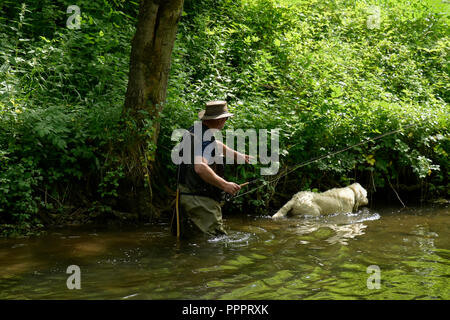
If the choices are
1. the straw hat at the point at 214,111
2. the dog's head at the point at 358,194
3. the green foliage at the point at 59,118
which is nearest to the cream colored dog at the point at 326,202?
the dog's head at the point at 358,194

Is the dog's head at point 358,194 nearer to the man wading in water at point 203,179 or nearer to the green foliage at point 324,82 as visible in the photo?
the green foliage at point 324,82

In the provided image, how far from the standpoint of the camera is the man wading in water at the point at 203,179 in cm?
596

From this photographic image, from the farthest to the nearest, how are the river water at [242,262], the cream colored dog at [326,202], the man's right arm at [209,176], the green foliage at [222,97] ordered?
the cream colored dog at [326,202], the green foliage at [222,97], the man's right arm at [209,176], the river water at [242,262]

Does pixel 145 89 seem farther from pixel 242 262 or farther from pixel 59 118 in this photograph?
pixel 242 262

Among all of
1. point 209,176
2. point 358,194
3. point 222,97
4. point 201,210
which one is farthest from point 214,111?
point 358,194

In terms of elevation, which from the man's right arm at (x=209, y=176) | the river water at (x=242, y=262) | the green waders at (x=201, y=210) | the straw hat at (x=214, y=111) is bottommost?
the river water at (x=242, y=262)

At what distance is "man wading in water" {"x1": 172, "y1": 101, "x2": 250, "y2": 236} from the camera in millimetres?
5965

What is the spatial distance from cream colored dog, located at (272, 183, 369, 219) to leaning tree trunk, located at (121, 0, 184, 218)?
2379mm

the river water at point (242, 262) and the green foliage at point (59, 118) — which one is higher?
the green foliage at point (59, 118)

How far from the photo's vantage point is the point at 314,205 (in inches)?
325

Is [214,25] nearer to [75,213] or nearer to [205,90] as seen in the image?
[205,90]

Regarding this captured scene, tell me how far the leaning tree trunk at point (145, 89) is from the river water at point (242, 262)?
0.96 metres

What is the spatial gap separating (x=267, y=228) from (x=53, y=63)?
183 inches
